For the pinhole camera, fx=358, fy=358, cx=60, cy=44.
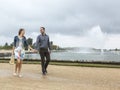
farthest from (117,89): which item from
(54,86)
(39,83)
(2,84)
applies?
(2,84)

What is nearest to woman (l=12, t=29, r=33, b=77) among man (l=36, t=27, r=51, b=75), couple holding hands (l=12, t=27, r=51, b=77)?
couple holding hands (l=12, t=27, r=51, b=77)

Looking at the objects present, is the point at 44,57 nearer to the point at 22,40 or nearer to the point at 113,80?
the point at 22,40

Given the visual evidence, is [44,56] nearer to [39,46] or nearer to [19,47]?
[39,46]

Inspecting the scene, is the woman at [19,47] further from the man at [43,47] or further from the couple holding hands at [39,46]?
the man at [43,47]

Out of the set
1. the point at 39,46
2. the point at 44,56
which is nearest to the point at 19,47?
the point at 39,46

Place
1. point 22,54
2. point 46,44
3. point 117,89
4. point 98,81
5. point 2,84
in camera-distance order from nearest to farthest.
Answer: point 117,89
point 2,84
point 98,81
point 22,54
point 46,44

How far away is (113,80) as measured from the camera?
15.7 m

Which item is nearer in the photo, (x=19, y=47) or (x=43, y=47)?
(x=19, y=47)

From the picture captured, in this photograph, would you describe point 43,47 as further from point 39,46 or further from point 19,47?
point 19,47

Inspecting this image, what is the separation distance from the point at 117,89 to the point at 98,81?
232cm

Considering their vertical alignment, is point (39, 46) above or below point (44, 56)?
above

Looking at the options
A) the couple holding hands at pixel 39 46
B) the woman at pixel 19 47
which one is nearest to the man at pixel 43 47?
the couple holding hands at pixel 39 46

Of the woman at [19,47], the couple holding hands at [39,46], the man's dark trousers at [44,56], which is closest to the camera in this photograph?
the woman at [19,47]

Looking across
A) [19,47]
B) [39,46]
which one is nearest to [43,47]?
[39,46]
